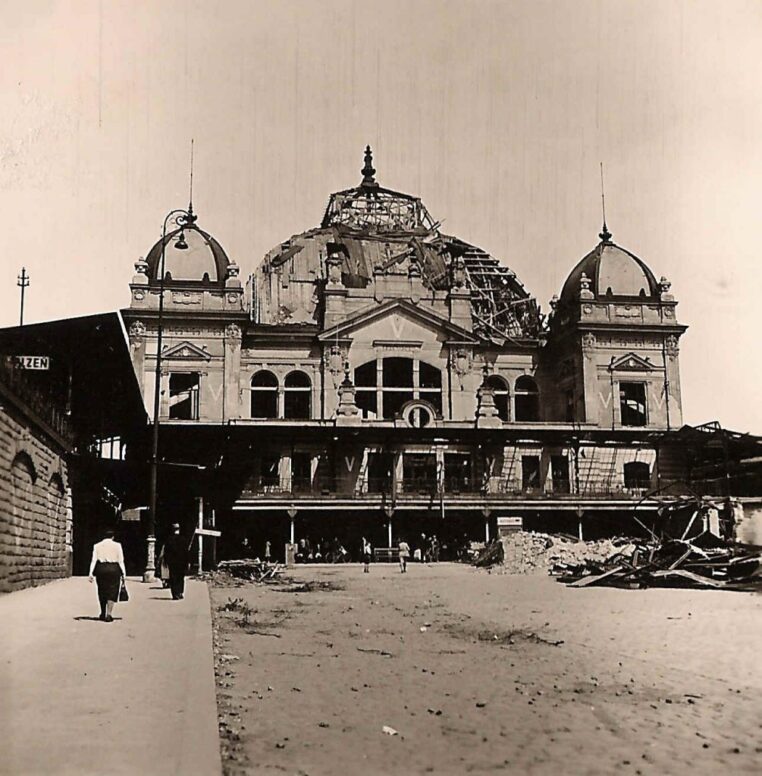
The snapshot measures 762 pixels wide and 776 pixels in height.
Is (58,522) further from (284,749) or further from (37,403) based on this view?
(284,749)

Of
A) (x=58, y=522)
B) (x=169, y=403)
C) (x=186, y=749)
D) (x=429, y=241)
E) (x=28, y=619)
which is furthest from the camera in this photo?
(x=429, y=241)

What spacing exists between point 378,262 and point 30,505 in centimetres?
4317

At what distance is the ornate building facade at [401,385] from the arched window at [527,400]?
0.14 m

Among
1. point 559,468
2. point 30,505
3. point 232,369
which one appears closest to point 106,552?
point 30,505

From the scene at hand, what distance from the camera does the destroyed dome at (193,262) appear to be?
184ft

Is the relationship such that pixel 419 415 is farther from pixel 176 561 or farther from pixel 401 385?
pixel 176 561

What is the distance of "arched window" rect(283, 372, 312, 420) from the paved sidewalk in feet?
130

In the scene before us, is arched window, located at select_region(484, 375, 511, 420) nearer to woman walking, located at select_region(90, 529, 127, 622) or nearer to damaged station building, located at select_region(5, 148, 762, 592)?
damaged station building, located at select_region(5, 148, 762, 592)

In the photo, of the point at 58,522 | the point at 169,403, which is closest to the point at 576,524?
the point at 169,403

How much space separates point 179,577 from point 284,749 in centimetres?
1453

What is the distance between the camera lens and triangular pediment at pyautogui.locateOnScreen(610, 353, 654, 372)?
188ft

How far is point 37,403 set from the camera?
22875 mm

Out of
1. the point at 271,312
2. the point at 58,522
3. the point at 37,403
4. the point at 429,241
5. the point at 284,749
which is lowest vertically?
the point at 284,749

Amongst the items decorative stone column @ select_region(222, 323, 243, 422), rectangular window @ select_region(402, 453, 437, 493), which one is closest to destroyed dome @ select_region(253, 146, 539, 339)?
decorative stone column @ select_region(222, 323, 243, 422)
